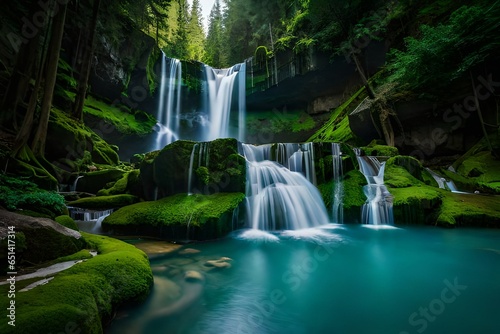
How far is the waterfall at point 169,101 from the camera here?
74.4 feet

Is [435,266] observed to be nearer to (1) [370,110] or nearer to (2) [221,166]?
(2) [221,166]

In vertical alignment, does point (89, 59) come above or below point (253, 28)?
below

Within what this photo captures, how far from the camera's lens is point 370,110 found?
1398cm

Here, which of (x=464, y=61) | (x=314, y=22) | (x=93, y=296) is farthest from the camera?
(x=314, y=22)

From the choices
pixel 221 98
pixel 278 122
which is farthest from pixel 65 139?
pixel 278 122

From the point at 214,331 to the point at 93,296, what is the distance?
131cm

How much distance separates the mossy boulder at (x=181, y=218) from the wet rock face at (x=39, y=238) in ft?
10.4

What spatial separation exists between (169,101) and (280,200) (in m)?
19.2

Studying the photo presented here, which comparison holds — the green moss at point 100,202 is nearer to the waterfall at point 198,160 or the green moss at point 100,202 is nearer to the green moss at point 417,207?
the waterfall at point 198,160

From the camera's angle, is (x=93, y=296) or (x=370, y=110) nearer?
(x=93, y=296)

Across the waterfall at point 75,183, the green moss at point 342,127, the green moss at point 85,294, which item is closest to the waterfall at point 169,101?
the waterfall at point 75,183

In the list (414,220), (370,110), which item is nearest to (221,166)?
(414,220)

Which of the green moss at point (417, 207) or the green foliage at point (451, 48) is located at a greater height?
the green foliage at point (451, 48)

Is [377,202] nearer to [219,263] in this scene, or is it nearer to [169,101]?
[219,263]
